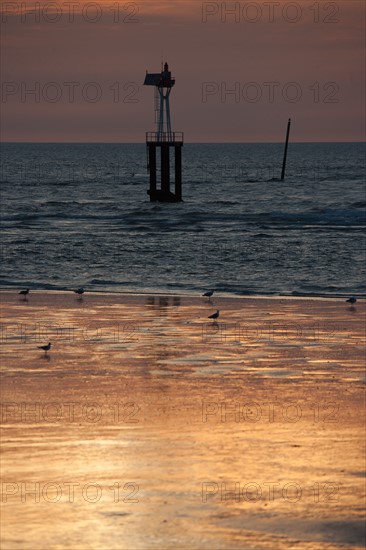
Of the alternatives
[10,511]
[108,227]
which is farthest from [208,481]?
[108,227]

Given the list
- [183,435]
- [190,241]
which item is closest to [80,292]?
[183,435]

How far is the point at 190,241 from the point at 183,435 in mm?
29748

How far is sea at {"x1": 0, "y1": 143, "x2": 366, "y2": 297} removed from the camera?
27.1 meters

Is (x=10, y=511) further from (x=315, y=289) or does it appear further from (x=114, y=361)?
(x=315, y=289)

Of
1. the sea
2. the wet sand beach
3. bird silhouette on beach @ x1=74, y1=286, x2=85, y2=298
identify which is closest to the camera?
the wet sand beach

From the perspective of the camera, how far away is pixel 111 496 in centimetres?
910

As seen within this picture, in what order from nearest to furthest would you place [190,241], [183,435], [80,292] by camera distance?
[183,435] < [80,292] < [190,241]

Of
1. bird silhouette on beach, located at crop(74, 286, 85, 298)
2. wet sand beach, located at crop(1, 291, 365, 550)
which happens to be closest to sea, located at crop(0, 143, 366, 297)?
bird silhouette on beach, located at crop(74, 286, 85, 298)

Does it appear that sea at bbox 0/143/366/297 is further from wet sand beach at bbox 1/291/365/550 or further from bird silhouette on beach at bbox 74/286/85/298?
wet sand beach at bbox 1/291/365/550

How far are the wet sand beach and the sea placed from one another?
7.63 m

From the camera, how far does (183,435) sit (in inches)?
432

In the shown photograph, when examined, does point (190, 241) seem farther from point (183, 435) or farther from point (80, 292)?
point (183, 435)

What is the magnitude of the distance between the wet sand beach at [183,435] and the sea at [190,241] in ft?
25.0

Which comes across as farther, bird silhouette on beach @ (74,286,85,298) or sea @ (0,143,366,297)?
sea @ (0,143,366,297)
